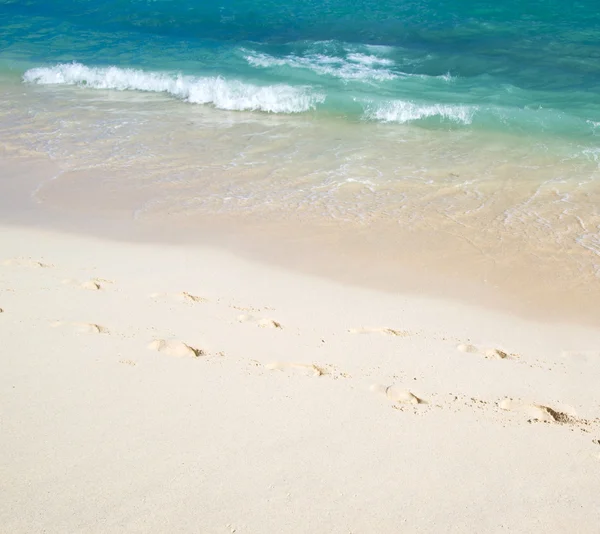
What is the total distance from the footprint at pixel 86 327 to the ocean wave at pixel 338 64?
9.03 meters

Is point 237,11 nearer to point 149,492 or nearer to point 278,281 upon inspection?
point 278,281

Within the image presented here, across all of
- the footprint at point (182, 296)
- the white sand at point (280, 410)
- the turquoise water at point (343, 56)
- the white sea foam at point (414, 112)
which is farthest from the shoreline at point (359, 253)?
the turquoise water at point (343, 56)

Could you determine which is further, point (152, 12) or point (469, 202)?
point (152, 12)

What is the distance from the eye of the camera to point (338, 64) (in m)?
13.0

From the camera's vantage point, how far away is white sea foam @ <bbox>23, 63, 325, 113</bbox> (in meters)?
10.7

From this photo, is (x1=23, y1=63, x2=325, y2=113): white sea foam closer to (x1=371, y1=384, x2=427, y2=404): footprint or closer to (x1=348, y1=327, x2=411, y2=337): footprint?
(x1=348, y1=327, x2=411, y2=337): footprint

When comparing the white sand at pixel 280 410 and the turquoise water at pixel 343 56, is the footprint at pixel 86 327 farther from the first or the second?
the turquoise water at pixel 343 56

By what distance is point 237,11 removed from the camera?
733 inches

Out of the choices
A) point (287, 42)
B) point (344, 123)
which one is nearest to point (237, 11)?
point (287, 42)

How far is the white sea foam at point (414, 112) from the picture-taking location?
32.0 ft

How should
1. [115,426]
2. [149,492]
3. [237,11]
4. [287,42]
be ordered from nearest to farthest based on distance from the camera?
[149,492]
[115,426]
[287,42]
[237,11]

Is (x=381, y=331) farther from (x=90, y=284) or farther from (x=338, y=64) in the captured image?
A: (x=338, y=64)

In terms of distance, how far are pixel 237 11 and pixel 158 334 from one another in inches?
664

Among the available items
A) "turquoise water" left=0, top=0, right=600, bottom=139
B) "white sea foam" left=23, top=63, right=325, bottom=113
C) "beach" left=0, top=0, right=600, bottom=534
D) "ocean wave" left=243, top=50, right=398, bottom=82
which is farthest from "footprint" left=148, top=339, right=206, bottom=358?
"ocean wave" left=243, top=50, right=398, bottom=82
